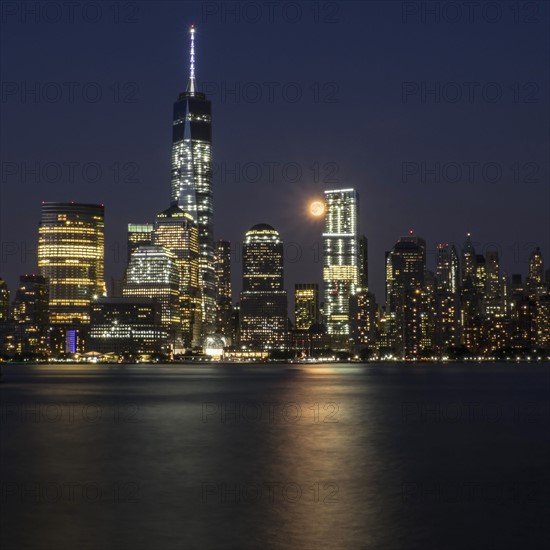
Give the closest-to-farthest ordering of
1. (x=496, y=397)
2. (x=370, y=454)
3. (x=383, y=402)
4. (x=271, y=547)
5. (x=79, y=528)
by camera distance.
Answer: (x=271, y=547)
(x=79, y=528)
(x=370, y=454)
(x=383, y=402)
(x=496, y=397)

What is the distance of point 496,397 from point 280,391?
3201cm

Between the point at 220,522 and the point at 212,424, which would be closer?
the point at 220,522

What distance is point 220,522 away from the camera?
34344mm

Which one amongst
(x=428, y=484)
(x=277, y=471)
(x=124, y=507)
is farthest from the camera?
(x=277, y=471)

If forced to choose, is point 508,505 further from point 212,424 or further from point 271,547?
point 212,424

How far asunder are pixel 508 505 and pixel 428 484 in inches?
281

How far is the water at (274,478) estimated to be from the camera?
32.1 m

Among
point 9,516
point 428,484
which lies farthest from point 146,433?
point 9,516

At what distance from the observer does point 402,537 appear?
3181 cm

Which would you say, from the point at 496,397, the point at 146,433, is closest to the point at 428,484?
the point at 146,433

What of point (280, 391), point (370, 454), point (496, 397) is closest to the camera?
point (370, 454)

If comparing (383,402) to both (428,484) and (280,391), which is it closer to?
(280,391)

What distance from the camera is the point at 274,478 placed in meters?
46.6

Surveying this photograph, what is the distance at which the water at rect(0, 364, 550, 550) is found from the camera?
3212 centimetres
